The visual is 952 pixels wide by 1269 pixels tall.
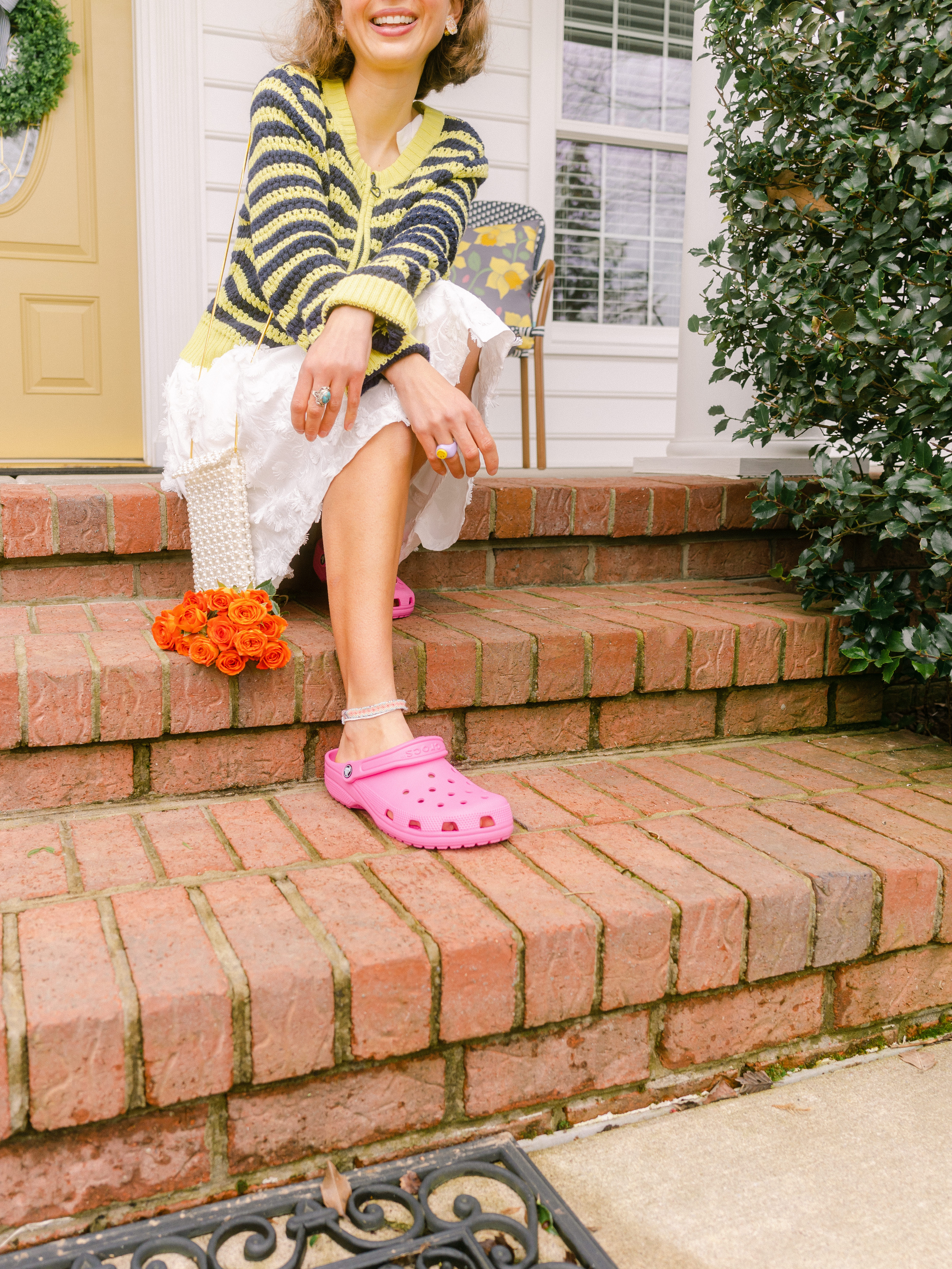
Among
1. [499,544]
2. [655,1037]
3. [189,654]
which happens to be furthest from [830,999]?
[499,544]

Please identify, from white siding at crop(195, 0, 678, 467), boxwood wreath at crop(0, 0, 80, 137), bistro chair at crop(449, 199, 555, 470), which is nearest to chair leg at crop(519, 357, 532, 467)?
bistro chair at crop(449, 199, 555, 470)

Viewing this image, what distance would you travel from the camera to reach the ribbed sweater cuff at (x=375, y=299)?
1.37 meters

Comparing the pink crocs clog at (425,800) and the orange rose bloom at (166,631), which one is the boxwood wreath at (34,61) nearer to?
the orange rose bloom at (166,631)

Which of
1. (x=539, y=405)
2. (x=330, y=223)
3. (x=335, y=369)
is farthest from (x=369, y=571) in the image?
(x=539, y=405)

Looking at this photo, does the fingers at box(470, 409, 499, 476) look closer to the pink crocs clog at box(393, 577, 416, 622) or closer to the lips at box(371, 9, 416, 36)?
the pink crocs clog at box(393, 577, 416, 622)

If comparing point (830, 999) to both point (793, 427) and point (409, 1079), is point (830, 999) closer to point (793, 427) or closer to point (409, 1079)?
point (409, 1079)

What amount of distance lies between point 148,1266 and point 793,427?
5.60ft

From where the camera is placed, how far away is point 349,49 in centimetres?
162

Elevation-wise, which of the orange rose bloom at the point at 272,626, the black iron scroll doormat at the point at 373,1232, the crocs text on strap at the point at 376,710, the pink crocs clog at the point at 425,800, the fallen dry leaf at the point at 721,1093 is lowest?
the fallen dry leaf at the point at 721,1093

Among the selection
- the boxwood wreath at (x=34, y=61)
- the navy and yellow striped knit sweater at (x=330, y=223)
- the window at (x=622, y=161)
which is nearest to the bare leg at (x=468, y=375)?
the navy and yellow striped knit sweater at (x=330, y=223)

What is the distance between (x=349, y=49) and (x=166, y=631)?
1.00 meters

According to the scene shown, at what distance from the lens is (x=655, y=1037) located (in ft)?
3.98

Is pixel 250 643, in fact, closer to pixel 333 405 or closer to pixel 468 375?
pixel 333 405

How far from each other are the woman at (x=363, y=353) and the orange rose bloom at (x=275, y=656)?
81 millimetres
